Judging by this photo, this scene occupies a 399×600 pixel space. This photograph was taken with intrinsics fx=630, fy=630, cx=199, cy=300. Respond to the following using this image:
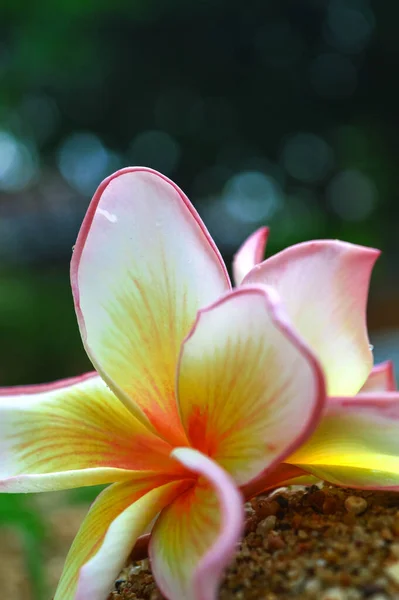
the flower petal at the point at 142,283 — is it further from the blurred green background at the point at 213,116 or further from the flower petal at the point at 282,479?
the blurred green background at the point at 213,116

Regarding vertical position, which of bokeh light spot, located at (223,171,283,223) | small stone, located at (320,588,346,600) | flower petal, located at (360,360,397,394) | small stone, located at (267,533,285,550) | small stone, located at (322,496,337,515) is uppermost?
small stone, located at (320,588,346,600)

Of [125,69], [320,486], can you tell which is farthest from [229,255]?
[320,486]

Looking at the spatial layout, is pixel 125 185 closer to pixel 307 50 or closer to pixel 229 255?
pixel 229 255

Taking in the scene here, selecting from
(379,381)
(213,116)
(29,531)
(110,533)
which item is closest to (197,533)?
(110,533)

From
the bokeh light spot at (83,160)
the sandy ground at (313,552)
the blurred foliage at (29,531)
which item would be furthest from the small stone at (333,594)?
the bokeh light spot at (83,160)

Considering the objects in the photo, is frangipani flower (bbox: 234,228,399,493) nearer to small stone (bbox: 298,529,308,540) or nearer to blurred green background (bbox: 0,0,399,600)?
small stone (bbox: 298,529,308,540)

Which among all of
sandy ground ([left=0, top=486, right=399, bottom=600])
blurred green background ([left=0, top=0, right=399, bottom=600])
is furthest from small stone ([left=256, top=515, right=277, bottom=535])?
blurred green background ([left=0, top=0, right=399, bottom=600])
